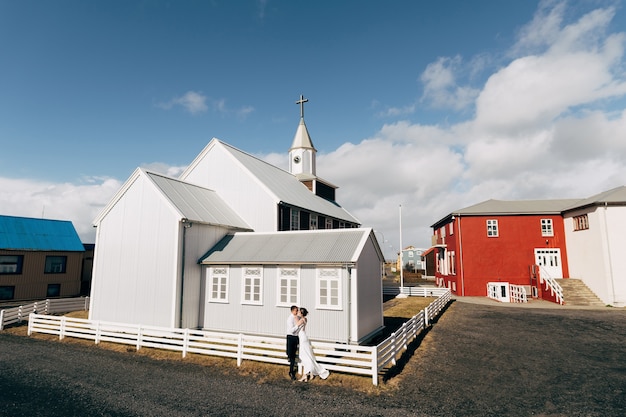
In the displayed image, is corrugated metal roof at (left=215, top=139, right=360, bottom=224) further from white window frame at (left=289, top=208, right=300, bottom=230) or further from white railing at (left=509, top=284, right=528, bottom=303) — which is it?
white railing at (left=509, top=284, right=528, bottom=303)

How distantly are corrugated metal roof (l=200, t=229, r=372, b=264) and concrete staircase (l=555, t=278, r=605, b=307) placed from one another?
2239 centimetres

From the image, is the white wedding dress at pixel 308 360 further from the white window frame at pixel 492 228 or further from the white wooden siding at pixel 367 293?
the white window frame at pixel 492 228

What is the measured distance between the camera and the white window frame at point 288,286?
16.9 m

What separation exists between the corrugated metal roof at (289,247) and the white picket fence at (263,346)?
151 inches

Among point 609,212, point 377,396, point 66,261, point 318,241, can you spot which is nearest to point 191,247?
point 318,241

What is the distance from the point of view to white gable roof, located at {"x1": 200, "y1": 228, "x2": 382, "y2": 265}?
16.8 metres

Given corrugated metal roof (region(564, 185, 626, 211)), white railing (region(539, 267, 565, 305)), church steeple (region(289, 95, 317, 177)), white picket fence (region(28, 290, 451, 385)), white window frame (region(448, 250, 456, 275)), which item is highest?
church steeple (region(289, 95, 317, 177))

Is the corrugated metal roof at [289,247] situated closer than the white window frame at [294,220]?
Yes

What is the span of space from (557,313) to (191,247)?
25543mm

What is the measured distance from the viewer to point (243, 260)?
18.2m

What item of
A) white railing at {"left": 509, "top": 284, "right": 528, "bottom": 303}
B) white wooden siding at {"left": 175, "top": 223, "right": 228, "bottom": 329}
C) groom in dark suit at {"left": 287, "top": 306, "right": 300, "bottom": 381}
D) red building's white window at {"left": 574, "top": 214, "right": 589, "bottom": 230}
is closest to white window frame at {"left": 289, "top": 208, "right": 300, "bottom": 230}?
white wooden siding at {"left": 175, "top": 223, "right": 228, "bottom": 329}

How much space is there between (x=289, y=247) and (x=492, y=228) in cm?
2532

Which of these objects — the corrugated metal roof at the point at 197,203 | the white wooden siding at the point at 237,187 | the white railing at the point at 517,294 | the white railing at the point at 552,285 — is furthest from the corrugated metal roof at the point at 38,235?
the white railing at the point at 552,285

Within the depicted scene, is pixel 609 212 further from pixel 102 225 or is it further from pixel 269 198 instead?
pixel 102 225
